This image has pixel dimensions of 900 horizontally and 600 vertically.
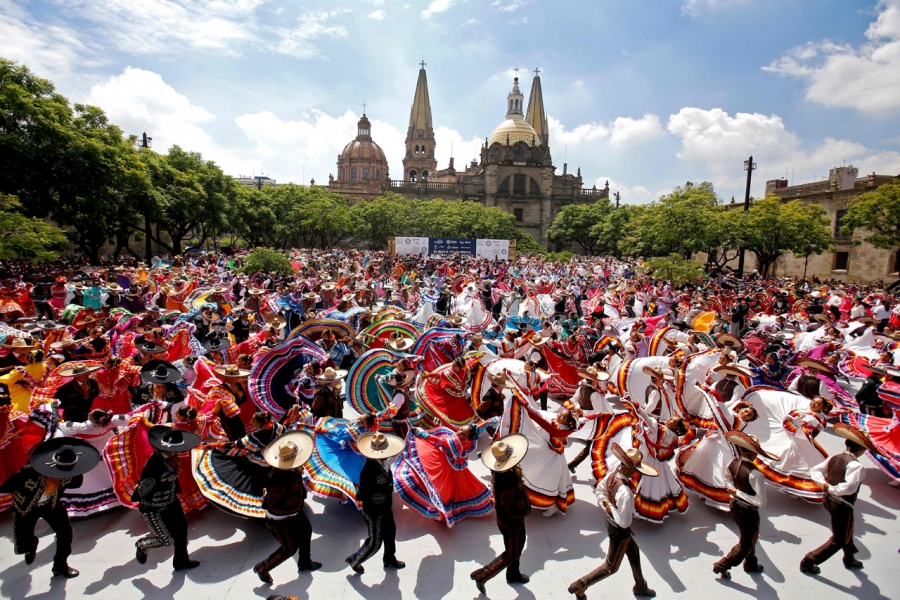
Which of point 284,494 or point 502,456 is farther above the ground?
point 502,456

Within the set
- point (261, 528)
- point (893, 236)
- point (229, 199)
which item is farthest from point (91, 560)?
point (229, 199)

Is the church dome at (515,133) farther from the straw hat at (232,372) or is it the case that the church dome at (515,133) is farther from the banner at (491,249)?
the straw hat at (232,372)

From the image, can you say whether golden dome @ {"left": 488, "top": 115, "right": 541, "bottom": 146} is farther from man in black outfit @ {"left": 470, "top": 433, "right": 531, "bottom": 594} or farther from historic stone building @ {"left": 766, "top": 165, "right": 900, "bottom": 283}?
man in black outfit @ {"left": 470, "top": 433, "right": 531, "bottom": 594}

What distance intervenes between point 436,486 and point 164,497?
2.33m

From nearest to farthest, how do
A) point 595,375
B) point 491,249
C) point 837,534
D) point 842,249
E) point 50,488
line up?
point 50,488 < point 837,534 < point 595,375 < point 842,249 < point 491,249

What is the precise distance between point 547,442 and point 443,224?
47611mm

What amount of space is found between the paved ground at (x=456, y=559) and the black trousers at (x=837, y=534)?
0.18m

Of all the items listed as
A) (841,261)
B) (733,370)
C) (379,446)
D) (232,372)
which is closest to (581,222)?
(841,261)

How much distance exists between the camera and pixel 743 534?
4.15 meters

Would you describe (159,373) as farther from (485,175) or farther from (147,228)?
(485,175)

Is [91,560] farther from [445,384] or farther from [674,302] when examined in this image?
[674,302]

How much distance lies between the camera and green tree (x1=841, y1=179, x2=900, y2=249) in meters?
21.5

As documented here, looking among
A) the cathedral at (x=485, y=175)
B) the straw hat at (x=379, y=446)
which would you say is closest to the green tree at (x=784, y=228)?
the straw hat at (x=379, y=446)

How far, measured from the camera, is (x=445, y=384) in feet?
20.8
